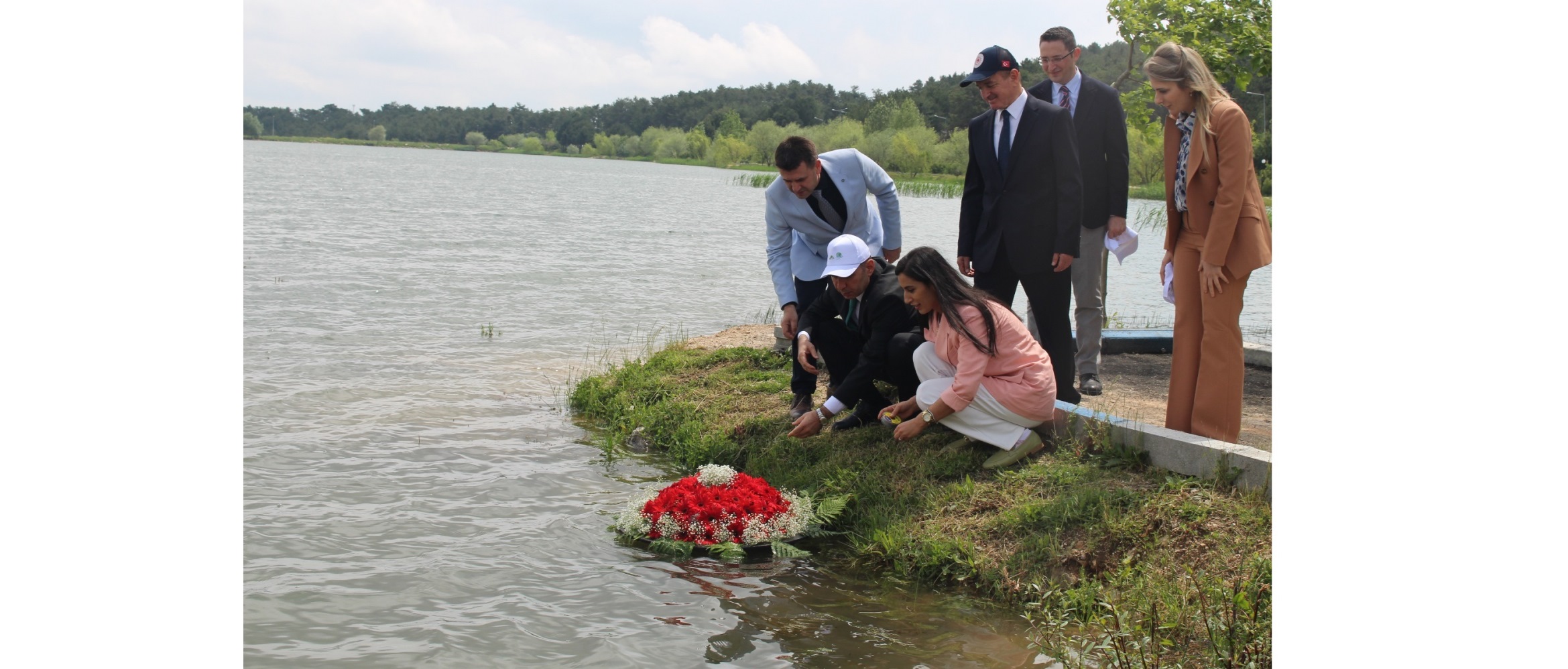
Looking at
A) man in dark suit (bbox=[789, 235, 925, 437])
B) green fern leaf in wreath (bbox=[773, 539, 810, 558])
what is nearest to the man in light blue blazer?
man in dark suit (bbox=[789, 235, 925, 437])

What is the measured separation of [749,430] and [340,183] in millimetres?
48121

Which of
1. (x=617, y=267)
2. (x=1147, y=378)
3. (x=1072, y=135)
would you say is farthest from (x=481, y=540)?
(x=617, y=267)

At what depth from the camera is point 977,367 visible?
550 cm

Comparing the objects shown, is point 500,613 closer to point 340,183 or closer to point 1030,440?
point 1030,440

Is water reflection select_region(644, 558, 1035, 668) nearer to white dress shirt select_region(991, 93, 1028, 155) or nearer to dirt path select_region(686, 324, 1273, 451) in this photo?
dirt path select_region(686, 324, 1273, 451)

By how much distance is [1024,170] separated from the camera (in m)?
6.26

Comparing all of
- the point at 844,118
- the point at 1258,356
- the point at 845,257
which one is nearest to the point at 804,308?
the point at 845,257

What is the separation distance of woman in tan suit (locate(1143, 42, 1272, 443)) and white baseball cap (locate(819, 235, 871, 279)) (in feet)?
5.29

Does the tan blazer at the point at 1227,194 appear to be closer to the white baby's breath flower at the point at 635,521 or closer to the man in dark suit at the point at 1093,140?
the man in dark suit at the point at 1093,140

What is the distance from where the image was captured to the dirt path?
6332 millimetres

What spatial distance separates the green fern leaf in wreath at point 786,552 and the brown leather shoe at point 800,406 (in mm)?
1557

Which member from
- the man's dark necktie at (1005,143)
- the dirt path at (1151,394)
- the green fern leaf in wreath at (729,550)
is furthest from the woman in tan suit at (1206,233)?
the green fern leaf in wreath at (729,550)

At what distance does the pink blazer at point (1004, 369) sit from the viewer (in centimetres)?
552

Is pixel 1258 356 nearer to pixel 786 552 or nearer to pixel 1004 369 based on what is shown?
pixel 1004 369
